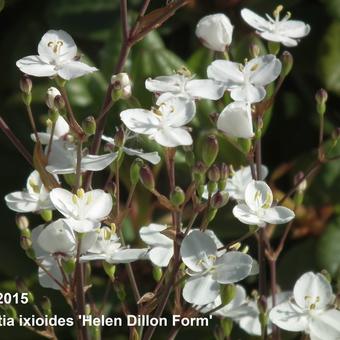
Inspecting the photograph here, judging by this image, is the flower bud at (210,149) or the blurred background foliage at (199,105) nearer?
the flower bud at (210,149)

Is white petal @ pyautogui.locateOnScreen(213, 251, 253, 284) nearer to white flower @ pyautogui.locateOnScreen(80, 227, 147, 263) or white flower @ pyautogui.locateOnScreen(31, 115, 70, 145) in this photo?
white flower @ pyautogui.locateOnScreen(80, 227, 147, 263)

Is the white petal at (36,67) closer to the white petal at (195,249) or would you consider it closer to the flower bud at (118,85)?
the flower bud at (118,85)

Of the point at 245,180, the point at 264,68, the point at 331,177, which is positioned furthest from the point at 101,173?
the point at 264,68

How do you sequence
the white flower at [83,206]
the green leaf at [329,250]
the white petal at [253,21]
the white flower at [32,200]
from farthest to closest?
the green leaf at [329,250] → the white petal at [253,21] → the white flower at [32,200] → the white flower at [83,206]

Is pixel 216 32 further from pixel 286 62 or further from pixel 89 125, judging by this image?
pixel 89 125

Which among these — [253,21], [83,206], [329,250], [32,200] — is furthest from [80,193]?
[329,250]

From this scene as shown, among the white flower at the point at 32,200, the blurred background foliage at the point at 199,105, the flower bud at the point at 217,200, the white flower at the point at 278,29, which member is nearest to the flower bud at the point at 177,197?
the flower bud at the point at 217,200
